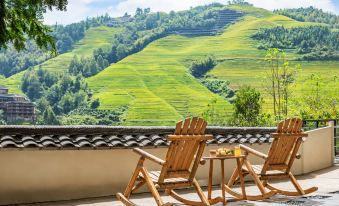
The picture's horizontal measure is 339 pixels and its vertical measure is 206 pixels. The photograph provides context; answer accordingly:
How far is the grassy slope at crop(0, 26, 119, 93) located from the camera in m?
83.0

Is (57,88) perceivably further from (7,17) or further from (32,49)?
(7,17)

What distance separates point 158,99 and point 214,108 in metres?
8.31

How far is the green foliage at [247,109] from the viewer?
44.5m

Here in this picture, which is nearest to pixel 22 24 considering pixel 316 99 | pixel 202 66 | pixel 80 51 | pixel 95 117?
pixel 316 99

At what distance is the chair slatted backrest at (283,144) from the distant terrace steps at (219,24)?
9106cm

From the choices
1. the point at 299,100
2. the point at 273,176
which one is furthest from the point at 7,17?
the point at 299,100

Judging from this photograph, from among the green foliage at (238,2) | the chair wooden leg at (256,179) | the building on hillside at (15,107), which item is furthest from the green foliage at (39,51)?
the chair wooden leg at (256,179)

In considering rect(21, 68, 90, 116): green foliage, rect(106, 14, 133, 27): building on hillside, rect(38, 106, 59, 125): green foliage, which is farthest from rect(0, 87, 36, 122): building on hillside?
rect(106, 14, 133, 27): building on hillside

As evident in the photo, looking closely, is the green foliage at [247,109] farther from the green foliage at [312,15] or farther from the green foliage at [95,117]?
the green foliage at [312,15]

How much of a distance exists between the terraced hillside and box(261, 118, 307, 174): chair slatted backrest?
2454 inches

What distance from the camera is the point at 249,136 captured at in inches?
394

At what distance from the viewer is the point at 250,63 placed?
80750mm

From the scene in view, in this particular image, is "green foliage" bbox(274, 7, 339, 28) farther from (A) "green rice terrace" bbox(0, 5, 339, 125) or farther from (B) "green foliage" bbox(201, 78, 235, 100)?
(B) "green foliage" bbox(201, 78, 235, 100)

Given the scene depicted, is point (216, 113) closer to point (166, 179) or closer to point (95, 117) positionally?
point (95, 117)
